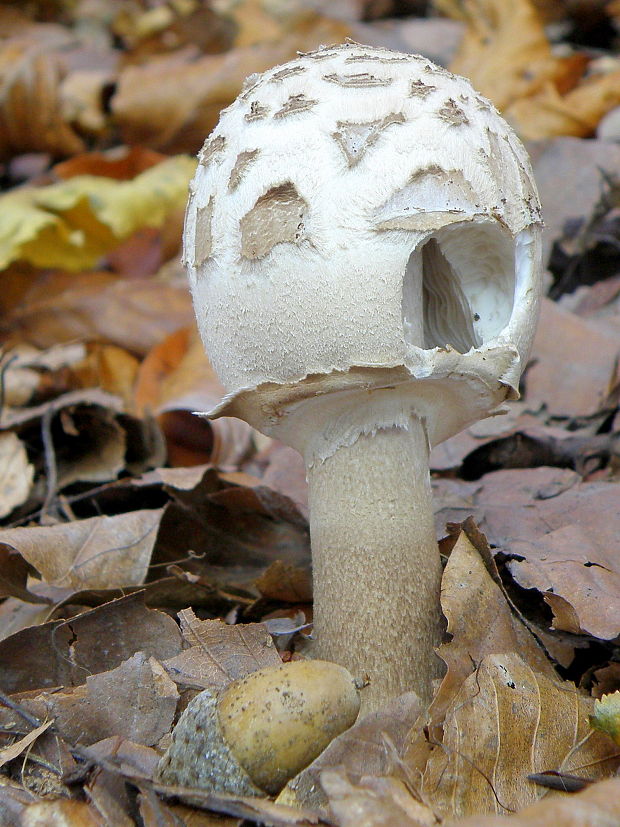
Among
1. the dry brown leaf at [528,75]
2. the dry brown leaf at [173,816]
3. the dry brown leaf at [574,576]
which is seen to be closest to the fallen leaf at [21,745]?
the dry brown leaf at [173,816]

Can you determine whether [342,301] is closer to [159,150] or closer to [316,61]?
[316,61]

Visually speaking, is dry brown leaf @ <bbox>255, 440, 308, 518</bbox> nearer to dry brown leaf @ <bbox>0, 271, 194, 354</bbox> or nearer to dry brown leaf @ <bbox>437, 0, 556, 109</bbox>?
dry brown leaf @ <bbox>0, 271, 194, 354</bbox>

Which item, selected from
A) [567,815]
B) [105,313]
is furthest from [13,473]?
[567,815]

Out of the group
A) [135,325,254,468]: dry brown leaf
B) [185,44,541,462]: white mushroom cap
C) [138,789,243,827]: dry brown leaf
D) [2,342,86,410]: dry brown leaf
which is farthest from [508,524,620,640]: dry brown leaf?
[2,342,86,410]: dry brown leaf

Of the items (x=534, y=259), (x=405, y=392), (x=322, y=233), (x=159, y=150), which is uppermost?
(x=322, y=233)

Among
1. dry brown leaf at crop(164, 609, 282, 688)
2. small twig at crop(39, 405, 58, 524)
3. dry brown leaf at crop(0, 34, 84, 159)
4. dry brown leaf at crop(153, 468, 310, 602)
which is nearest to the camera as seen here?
dry brown leaf at crop(164, 609, 282, 688)

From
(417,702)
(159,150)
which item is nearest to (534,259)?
(417,702)
